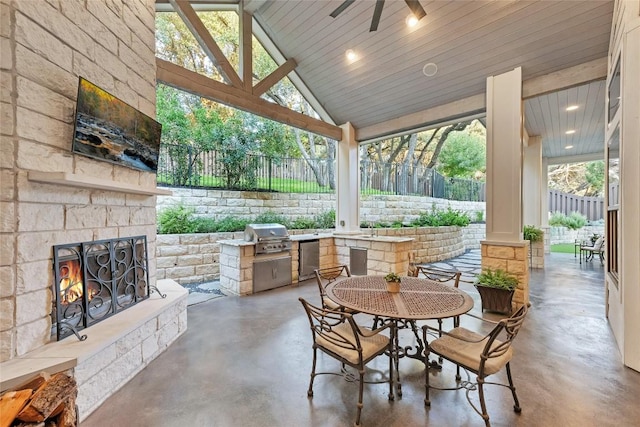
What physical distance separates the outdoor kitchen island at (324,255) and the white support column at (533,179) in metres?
4.80

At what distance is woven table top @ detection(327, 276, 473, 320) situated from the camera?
1.96 meters

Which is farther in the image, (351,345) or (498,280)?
(498,280)

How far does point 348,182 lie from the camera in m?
6.30

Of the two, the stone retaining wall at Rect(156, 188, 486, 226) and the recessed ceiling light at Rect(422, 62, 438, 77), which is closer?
the recessed ceiling light at Rect(422, 62, 438, 77)

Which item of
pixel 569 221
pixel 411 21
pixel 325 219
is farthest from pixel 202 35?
pixel 569 221

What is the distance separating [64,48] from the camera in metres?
2.09

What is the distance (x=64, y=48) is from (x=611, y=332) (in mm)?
6058

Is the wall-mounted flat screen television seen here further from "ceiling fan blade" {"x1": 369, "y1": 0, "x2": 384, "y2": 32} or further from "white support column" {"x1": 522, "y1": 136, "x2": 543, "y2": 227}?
"white support column" {"x1": 522, "y1": 136, "x2": 543, "y2": 227}

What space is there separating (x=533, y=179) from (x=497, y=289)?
18.6 feet

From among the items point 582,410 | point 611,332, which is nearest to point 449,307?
point 582,410

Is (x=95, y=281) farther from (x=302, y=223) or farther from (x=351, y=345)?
(x=302, y=223)

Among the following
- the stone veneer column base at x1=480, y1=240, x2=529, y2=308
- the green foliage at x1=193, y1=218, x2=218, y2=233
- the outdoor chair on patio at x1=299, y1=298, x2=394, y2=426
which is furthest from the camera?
the green foliage at x1=193, y1=218, x2=218, y2=233

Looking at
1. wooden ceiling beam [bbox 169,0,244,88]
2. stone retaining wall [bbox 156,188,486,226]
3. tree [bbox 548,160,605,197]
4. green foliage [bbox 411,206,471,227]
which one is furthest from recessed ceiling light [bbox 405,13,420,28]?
tree [bbox 548,160,605,197]

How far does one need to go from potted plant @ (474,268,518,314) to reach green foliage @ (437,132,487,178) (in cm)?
909
